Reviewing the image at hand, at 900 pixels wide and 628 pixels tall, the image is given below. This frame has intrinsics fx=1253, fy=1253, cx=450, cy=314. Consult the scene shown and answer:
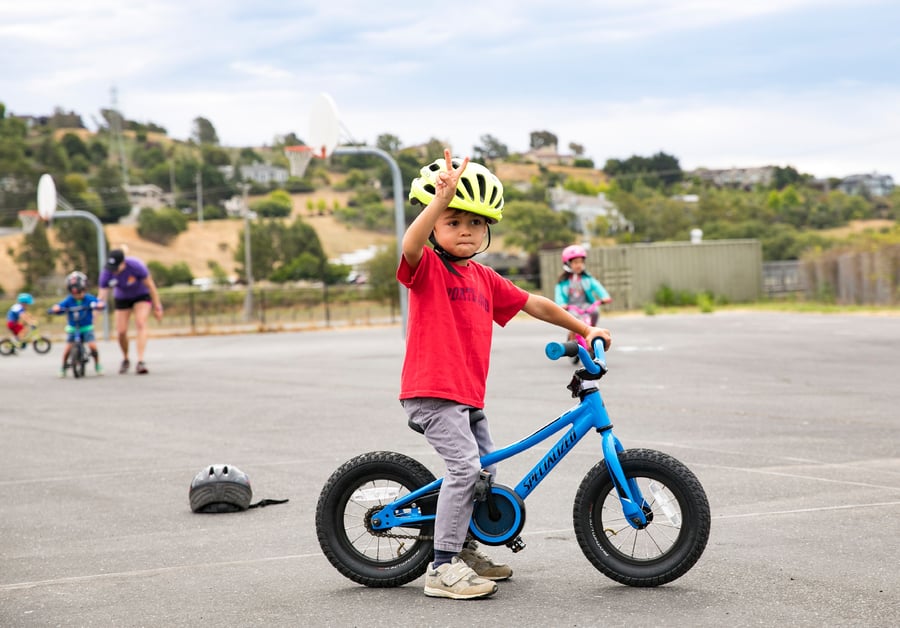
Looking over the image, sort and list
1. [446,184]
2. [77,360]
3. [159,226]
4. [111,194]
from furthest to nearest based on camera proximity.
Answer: [111,194] → [159,226] → [77,360] → [446,184]

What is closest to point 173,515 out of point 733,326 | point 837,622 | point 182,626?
point 182,626

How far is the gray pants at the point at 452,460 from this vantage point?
5270mm

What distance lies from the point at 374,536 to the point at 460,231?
1426mm

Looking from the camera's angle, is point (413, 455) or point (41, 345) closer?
point (413, 455)

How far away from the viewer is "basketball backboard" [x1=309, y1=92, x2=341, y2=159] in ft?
87.0

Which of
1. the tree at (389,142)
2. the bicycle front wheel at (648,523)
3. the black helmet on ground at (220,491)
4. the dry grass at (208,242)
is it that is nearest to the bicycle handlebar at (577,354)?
the bicycle front wheel at (648,523)

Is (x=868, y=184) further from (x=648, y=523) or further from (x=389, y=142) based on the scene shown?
(x=648, y=523)

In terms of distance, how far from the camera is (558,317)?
5680mm

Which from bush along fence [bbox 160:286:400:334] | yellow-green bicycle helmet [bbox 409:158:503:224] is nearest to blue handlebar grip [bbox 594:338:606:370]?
yellow-green bicycle helmet [bbox 409:158:503:224]

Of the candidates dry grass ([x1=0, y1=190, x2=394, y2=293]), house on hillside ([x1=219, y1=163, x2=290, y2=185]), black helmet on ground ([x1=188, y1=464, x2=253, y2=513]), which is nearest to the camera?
black helmet on ground ([x1=188, y1=464, x2=253, y2=513])

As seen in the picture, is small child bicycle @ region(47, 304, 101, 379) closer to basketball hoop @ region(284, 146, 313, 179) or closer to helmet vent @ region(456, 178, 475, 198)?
basketball hoop @ region(284, 146, 313, 179)

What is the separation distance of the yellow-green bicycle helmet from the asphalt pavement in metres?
0.71

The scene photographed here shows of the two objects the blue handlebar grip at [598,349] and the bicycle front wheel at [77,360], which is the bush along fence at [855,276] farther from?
the blue handlebar grip at [598,349]

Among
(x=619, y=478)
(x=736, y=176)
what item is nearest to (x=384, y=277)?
(x=619, y=478)
